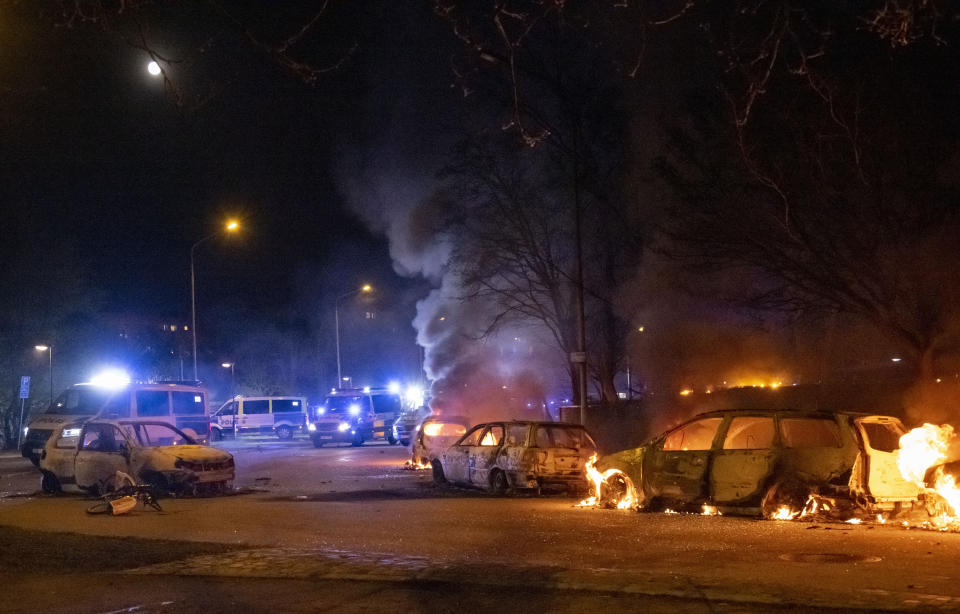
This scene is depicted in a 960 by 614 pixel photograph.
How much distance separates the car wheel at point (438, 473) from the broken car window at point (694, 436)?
6117 mm

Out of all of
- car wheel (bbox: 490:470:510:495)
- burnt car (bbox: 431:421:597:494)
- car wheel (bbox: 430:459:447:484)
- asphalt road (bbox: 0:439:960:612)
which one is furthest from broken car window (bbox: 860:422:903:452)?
car wheel (bbox: 430:459:447:484)

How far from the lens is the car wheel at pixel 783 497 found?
11.6 m

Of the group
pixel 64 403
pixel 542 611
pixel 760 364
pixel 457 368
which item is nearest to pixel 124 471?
pixel 64 403

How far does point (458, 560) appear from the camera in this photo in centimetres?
898

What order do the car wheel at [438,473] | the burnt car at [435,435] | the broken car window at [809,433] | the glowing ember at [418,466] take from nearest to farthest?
1. the broken car window at [809,433]
2. the car wheel at [438,473]
3. the burnt car at [435,435]
4. the glowing ember at [418,466]

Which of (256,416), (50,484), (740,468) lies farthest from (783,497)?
(256,416)

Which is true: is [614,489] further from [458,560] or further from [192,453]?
[192,453]

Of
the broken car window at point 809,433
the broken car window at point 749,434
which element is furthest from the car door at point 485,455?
the broken car window at point 809,433

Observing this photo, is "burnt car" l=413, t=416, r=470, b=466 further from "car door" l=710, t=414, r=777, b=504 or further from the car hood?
"car door" l=710, t=414, r=777, b=504

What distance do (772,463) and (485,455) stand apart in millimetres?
6094

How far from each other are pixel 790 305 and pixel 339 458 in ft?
47.5

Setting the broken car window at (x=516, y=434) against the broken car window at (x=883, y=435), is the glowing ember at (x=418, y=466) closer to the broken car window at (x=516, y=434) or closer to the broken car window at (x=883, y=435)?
the broken car window at (x=516, y=434)

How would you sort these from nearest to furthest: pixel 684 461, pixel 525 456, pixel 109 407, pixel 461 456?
pixel 684 461
pixel 525 456
pixel 461 456
pixel 109 407

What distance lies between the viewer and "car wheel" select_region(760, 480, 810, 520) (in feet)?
38.1
